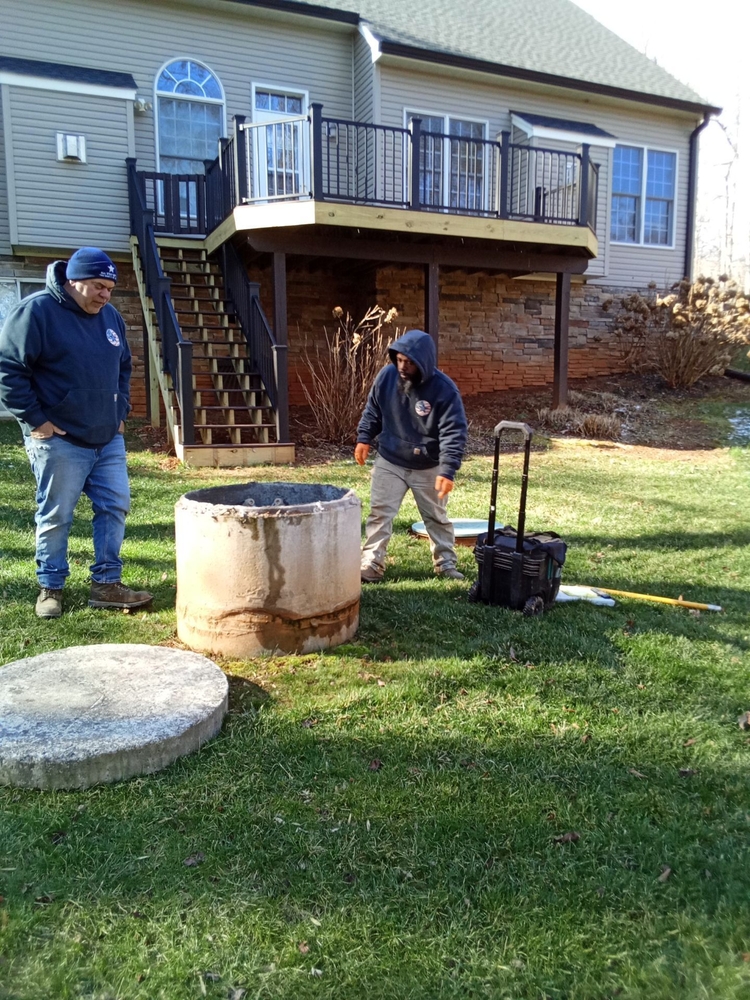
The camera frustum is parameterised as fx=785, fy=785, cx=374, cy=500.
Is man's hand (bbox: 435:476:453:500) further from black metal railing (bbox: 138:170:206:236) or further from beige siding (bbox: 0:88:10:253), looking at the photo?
beige siding (bbox: 0:88:10:253)

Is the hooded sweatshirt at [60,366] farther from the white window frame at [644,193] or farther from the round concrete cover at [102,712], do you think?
the white window frame at [644,193]

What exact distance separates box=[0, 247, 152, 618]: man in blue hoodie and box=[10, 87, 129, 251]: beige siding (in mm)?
9004

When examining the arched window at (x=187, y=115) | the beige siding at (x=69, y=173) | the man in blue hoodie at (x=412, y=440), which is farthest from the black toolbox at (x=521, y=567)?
the arched window at (x=187, y=115)

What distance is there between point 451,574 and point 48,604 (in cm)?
252

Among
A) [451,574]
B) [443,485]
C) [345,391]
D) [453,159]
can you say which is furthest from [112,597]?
[453,159]

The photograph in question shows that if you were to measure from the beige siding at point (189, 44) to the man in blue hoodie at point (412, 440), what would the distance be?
32.6 feet

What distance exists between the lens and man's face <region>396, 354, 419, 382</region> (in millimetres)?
4973

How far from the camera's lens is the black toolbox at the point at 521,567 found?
4.45m

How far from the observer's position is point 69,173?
1222 cm

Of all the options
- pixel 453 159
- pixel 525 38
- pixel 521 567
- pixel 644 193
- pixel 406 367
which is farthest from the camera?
pixel 644 193

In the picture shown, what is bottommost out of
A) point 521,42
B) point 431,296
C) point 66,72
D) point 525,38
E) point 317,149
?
point 431,296

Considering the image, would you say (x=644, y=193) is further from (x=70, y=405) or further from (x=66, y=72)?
(x=70, y=405)

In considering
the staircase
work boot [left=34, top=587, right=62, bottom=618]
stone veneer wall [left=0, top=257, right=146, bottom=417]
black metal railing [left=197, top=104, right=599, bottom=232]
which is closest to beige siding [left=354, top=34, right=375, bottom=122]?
black metal railing [left=197, top=104, right=599, bottom=232]

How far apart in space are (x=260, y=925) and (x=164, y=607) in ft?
9.04
